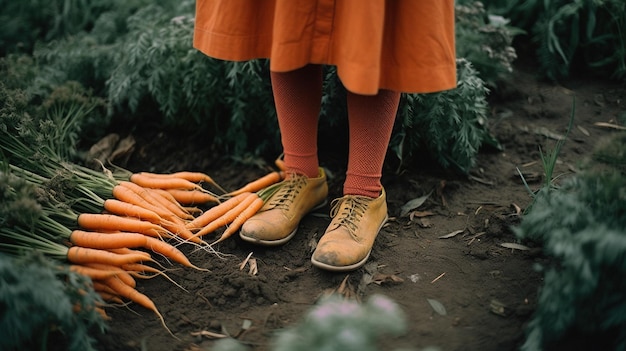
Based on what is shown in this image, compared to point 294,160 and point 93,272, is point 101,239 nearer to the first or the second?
point 93,272

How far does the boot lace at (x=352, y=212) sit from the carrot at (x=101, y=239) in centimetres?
74

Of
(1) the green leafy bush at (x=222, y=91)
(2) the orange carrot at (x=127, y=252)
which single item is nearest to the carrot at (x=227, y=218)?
(2) the orange carrot at (x=127, y=252)

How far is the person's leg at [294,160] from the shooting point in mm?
1904

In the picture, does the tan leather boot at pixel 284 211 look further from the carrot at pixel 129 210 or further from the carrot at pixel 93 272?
the carrot at pixel 93 272

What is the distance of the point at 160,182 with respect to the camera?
7.32 feet

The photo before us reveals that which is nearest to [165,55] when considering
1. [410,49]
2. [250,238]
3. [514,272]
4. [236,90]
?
[236,90]

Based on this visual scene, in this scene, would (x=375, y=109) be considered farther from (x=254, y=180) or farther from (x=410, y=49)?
(x=254, y=180)

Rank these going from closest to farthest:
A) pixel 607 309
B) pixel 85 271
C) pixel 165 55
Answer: pixel 607 309, pixel 85 271, pixel 165 55

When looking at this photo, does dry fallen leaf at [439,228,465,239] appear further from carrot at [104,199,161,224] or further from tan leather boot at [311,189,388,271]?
carrot at [104,199,161,224]

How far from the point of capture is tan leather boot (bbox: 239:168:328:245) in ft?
6.37

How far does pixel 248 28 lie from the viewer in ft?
5.72

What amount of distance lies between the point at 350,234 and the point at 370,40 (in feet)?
2.33

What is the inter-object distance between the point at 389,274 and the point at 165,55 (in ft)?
4.97

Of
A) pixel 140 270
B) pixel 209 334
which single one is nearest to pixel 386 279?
pixel 209 334
